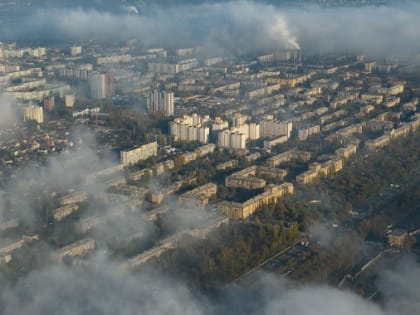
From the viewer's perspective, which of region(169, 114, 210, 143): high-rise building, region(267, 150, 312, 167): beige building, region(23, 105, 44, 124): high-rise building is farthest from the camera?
region(23, 105, 44, 124): high-rise building

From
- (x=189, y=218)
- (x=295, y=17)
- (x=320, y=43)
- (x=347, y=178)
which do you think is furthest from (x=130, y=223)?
(x=295, y=17)

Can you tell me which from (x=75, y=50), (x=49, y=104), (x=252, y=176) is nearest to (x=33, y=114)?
(x=49, y=104)

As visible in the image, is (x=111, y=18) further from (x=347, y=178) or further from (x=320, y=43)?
(x=347, y=178)

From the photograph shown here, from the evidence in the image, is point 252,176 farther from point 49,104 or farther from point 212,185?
point 49,104

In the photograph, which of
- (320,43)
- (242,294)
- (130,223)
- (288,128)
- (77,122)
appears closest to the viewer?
(242,294)

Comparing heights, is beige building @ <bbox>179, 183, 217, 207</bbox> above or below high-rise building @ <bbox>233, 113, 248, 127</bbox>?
below

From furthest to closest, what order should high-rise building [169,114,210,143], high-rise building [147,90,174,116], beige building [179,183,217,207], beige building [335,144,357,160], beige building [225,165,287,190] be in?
high-rise building [147,90,174,116], high-rise building [169,114,210,143], beige building [335,144,357,160], beige building [225,165,287,190], beige building [179,183,217,207]

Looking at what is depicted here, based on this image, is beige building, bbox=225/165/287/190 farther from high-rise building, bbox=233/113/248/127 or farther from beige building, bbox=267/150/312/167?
high-rise building, bbox=233/113/248/127

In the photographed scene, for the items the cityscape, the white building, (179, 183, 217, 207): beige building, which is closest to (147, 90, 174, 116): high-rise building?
the cityscape
